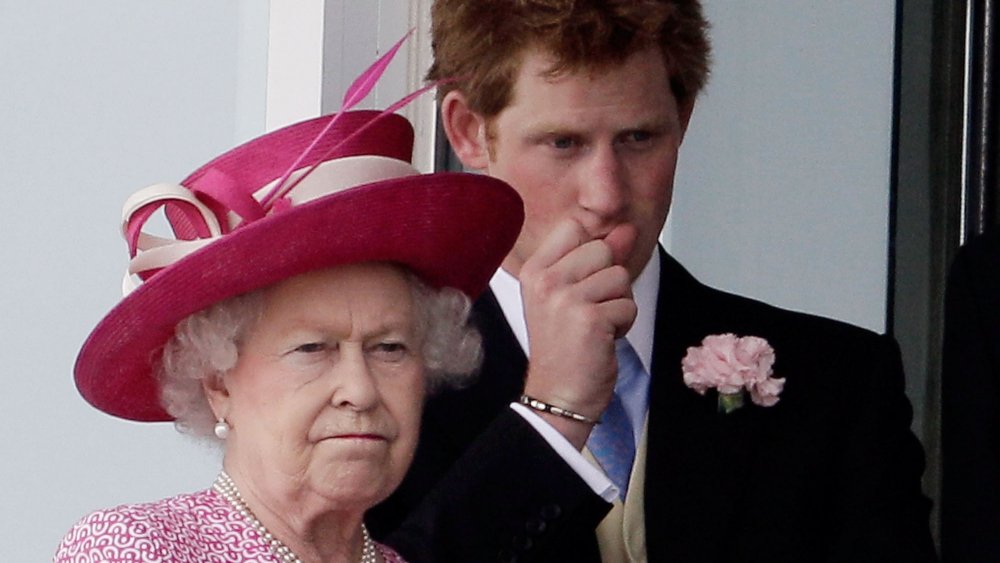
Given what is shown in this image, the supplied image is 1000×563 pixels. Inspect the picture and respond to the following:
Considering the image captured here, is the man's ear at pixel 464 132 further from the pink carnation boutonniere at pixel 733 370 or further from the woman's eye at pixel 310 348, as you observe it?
the woman's eye at pixel 310 348

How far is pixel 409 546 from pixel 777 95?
Result: 6.96ft

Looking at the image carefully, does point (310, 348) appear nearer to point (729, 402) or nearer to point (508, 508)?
point (508, 508)

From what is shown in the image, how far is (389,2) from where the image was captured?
3148mm

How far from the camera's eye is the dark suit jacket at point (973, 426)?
6.84 ft

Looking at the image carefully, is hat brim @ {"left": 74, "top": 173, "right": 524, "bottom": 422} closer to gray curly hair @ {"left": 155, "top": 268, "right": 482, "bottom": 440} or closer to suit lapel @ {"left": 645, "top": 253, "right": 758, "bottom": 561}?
gray curly hair @ {"left": 155, "top": 268, "right": 482, "bottom": 440}

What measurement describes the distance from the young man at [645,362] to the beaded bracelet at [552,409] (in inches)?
5.1

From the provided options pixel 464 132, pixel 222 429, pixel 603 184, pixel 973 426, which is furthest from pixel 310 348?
pixel 973 426

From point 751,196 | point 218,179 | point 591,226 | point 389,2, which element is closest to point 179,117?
point 389,2

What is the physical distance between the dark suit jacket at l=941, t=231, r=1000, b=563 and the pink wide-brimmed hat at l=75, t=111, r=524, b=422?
567 millimetres

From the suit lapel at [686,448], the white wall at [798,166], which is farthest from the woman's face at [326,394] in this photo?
the white wall at [798,166]

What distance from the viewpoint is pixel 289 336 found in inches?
67.4

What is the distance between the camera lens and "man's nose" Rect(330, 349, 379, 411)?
168 cm

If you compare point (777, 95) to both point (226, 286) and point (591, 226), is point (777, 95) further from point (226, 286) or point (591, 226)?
point (226, 286)

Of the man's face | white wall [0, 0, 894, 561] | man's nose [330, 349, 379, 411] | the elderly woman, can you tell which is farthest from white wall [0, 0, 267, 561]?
man's nose [330, 349, 379, 411]
